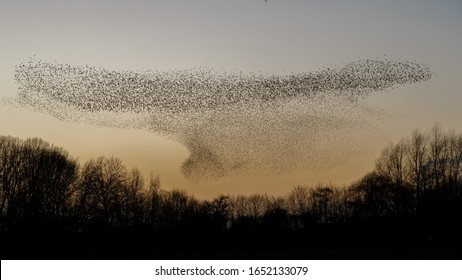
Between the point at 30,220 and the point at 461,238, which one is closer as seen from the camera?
the point at 461,238

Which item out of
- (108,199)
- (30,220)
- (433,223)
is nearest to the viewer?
(433,223)

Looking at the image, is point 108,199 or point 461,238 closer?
point 461,238

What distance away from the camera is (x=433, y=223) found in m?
55.7

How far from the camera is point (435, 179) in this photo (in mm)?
70062

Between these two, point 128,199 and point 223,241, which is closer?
point 223,241

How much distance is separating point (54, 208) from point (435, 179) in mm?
49149
